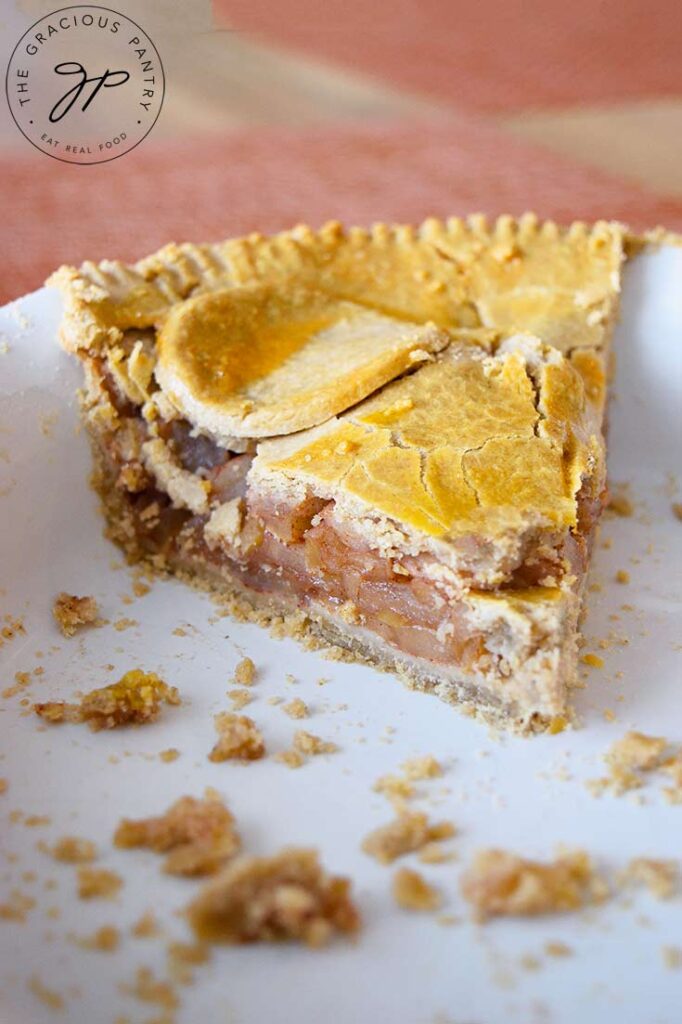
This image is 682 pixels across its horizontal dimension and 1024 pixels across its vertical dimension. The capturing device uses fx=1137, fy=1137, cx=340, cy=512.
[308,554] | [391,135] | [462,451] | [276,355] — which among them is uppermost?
[391,135]

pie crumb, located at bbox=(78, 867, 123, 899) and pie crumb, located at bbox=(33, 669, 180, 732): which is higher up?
pie crumb, located at bbox=(33, 669, 180, 732)

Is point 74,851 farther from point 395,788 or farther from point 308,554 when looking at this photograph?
point 308,554

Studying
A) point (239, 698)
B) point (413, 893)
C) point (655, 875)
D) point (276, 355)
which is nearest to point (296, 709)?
point (239, 698)

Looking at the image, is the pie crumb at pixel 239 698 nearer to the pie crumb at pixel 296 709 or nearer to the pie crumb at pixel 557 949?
the pie crumb at pixel 296 709

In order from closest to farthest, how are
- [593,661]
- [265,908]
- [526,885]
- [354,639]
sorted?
1. [265,908]
2. [526,885]
3. [593,661]
4. [354,639]

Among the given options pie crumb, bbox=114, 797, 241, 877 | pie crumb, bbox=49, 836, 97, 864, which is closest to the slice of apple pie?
pie crumb, bbox=114, 797, 241, 877

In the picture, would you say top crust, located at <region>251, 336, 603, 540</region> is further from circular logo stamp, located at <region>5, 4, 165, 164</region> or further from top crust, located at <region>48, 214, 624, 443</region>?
circular logo stamp, located at <region>5, 4, 165, 164</region>
